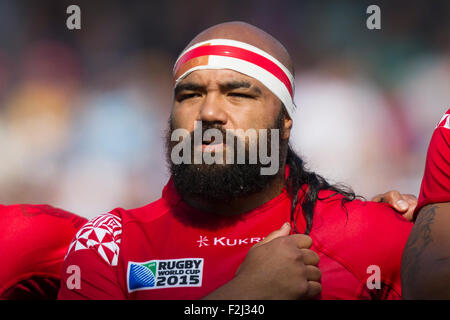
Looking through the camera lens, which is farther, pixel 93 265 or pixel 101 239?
pixel 101 239

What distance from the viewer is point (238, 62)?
2461mm

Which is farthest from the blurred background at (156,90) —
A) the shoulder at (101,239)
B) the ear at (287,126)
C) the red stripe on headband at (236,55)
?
the shoulder at (101,239)

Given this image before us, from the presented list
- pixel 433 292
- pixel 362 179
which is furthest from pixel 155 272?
pixel 362 179

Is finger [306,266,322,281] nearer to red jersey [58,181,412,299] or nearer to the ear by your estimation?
red jersey [58,181,412,299]

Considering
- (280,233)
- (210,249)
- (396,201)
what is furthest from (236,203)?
(396,201)

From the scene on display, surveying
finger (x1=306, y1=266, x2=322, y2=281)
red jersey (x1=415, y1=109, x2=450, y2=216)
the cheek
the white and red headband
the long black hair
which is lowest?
finger (x1=306, y1=266, x2=322, y2=281)

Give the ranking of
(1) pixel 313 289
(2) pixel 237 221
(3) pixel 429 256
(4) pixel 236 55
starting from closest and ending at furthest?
(3) pixel 429 256 → (1) pixel 313 289 → (2) pixel 237 221 → (4) pixel 236 55

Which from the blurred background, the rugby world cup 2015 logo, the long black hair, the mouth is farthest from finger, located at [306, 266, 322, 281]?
the blurred background

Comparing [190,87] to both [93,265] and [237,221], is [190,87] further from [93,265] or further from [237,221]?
[93,265]

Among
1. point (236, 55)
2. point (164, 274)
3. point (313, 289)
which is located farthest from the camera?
point (236, 55)

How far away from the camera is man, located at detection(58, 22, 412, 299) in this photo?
2039mm

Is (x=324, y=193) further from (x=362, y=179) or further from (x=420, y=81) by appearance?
(x=420, y=81)

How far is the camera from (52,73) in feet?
20.9

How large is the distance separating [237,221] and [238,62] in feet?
2.30
